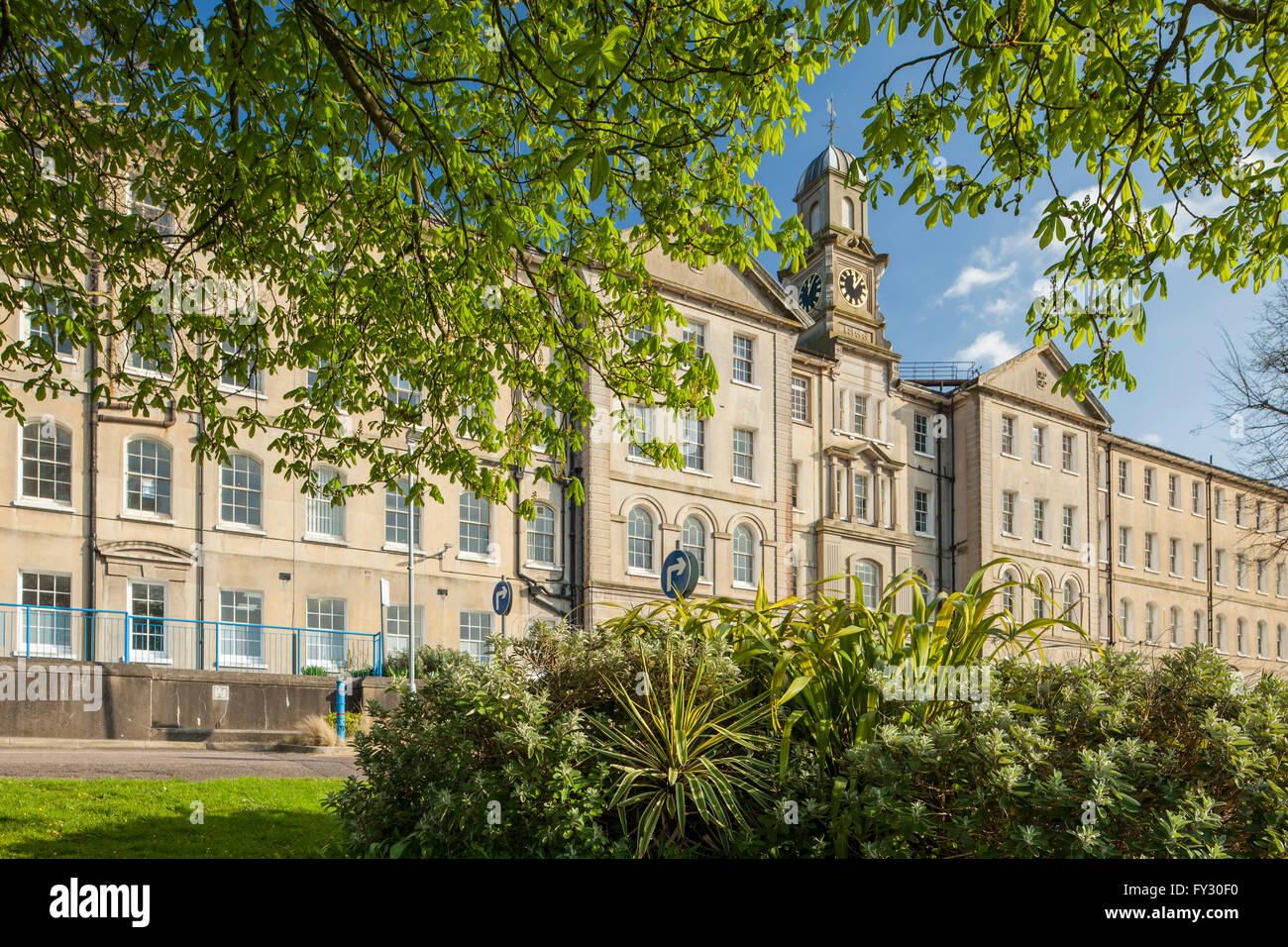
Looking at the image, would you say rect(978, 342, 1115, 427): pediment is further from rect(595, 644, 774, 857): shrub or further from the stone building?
rect(595, 644, 774, 857): shrub

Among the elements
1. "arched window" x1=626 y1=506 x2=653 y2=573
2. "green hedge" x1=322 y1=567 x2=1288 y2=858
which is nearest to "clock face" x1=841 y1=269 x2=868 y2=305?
"arched window" x1=626 y1=506 x2=653 y2=573

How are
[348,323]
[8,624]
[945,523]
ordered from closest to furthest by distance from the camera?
1. [348,323]
2. [8,624]
3. [945,523]

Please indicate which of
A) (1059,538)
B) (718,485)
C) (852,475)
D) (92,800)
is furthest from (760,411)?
(92,800)

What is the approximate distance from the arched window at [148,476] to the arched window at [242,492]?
1.34 metres

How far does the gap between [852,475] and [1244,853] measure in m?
37.1

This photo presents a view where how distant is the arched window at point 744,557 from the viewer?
3547 centimetres

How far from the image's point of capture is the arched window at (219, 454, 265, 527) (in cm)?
2516

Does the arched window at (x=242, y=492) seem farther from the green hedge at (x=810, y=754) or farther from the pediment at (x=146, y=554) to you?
the green hedge at (x=810, y=754)

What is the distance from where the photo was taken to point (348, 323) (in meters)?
10.0

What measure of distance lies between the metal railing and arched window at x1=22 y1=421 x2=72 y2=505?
10.2 ft

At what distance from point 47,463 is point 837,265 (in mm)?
32019

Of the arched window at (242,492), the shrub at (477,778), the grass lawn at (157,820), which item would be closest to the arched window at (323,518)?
the arched window at (242,492)
